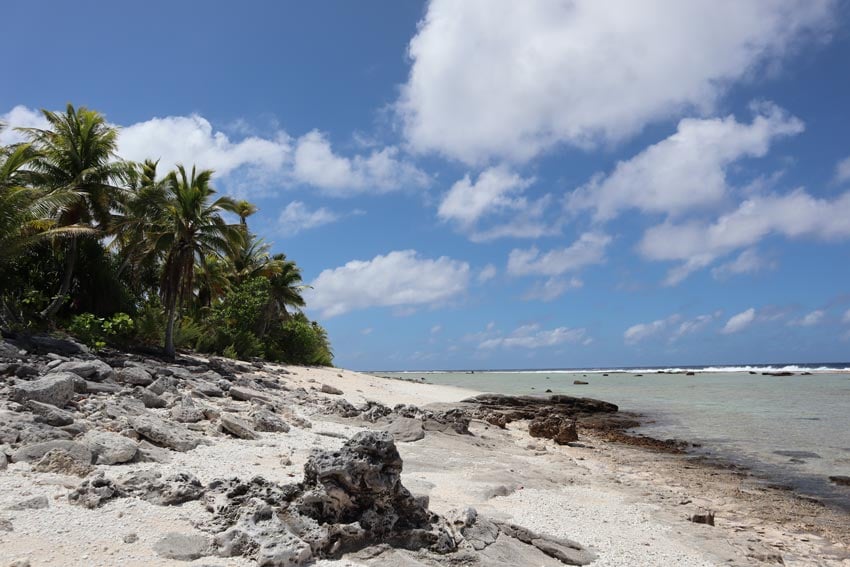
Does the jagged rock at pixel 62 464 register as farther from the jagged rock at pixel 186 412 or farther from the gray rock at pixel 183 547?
the jagged rock at pixel 186 412

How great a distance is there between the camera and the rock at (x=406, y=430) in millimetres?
11242

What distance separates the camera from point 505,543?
563cm

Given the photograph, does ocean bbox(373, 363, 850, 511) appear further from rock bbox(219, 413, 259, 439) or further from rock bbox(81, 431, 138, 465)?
rock bbox(81, 431, 138, 465)

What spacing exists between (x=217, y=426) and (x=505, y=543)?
17.3 ft

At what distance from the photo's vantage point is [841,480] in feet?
37.8

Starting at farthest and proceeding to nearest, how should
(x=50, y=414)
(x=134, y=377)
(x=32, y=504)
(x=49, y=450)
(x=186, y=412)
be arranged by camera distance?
(x=134, y=377)
(x=186, y=412)
(x=50, y=414)
(x=49, y=450)
(x=32, y=504)

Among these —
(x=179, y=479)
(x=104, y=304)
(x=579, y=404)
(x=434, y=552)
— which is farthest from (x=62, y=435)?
(x=579, y=404)

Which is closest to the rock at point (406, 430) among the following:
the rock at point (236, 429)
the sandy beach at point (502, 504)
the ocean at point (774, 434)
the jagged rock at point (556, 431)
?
the sandy beach at point (502, 504)

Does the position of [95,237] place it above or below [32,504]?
above

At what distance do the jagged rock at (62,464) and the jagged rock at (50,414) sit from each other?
1.34 meters

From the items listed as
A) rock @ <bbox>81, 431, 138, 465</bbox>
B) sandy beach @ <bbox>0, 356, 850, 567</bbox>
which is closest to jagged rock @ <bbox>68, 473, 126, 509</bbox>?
sandy beach @ <bbox>0, 356, 850, 567</bbox>

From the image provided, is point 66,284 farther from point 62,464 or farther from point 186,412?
point 62,464

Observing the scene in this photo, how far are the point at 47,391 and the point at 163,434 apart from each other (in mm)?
1942

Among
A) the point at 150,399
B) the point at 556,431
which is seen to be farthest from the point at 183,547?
the point at 556,431
